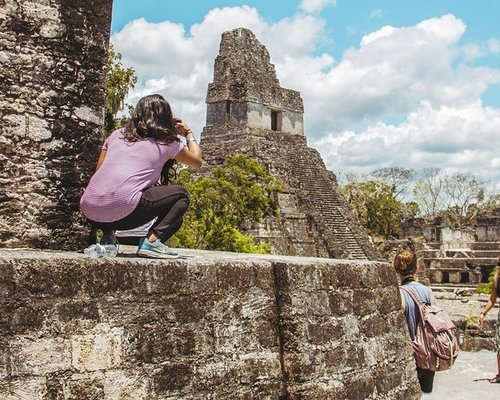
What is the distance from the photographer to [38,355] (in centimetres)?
264

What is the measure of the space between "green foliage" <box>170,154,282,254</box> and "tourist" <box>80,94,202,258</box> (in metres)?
13.5

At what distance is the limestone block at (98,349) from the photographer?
277 centimetres

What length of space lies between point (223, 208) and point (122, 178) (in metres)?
15.9

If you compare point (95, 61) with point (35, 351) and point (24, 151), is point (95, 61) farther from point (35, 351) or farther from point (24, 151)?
point (35, 351)

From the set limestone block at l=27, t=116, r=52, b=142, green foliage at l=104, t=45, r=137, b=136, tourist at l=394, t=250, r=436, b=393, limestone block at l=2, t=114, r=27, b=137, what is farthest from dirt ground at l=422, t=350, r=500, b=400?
green foliage at l=104, t=45, r=137, b=136

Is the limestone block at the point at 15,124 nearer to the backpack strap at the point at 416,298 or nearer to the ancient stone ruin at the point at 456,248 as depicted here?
the backpack strap at the point at 416,298

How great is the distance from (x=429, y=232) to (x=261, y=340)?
3359cm

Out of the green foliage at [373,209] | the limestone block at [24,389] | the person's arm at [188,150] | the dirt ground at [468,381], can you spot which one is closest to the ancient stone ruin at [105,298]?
the limestone block at [24,389]

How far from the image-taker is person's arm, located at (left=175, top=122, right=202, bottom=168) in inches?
Answer: 142

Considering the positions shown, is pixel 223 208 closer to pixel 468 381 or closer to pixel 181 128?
pixel 468 381

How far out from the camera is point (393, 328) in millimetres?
4484

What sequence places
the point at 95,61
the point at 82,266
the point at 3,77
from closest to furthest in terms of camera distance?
the point at 82,266, the point at 3,77, the point at 95,61

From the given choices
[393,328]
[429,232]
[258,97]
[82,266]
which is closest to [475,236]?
[429,232]

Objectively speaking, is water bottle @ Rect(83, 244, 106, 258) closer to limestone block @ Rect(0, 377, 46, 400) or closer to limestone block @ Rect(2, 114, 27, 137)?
limestone block @ Rect(0, 377, 46, 400)
